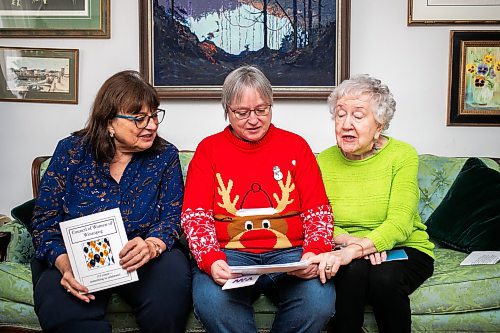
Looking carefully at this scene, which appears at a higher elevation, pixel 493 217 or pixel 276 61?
pixel 276 61

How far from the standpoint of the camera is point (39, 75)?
3.13 m

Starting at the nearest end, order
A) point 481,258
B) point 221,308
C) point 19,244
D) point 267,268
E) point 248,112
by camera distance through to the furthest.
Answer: point 267,268
point 221,308
point 248,112
point 481,258
point 19,244

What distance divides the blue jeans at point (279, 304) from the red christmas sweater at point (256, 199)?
0.13 meters

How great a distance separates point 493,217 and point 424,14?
1069 millimetres

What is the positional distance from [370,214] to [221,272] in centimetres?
61

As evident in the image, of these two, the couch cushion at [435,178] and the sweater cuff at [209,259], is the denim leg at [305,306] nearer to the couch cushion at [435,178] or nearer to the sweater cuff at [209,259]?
the sweater cuff at [209,259]

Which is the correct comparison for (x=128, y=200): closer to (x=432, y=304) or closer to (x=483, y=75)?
(x=432, y=304)

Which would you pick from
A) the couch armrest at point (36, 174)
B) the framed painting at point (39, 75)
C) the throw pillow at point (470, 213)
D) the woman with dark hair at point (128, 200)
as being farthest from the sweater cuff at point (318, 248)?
the framed painting at point (39, 75)

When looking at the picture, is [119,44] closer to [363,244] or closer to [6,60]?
[6,60]

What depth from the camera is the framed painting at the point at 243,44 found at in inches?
117

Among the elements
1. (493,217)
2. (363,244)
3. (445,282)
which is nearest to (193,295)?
(363,244)

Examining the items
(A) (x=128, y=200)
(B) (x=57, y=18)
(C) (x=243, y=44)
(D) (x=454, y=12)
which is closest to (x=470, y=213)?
(D) (x=454, y=12)

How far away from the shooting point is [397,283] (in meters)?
2.09

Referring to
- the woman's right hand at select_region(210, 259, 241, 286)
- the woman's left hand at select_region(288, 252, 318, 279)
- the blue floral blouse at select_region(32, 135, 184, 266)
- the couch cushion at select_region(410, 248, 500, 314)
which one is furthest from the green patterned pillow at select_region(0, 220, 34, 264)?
the couch cushion at select_region(410, 248, 500, 314)
